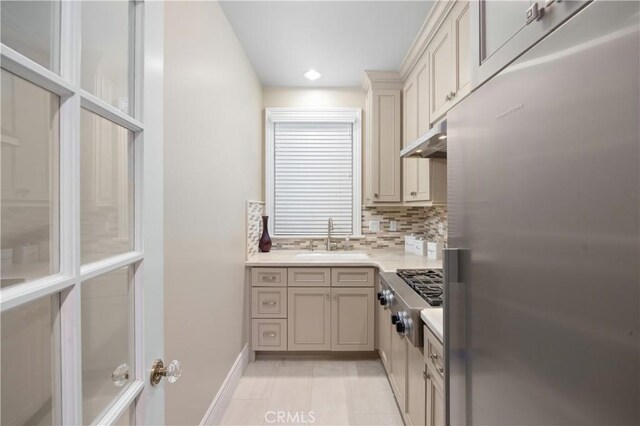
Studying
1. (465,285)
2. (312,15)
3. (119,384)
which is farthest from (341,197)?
(119,384)

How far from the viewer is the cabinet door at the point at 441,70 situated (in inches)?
72.9

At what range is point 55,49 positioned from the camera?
1.50ft

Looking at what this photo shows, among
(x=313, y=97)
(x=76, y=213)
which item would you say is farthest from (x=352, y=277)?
(x=76, y=213)

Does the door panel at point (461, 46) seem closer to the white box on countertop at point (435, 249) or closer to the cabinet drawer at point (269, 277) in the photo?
the white box on countertop at point (435, 249)

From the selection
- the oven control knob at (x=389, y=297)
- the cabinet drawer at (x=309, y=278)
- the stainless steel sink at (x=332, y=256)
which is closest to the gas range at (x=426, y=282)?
the oven control knob at (x=389, y=297)

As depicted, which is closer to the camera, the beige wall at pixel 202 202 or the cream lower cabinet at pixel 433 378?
the cream lower cabinet at pixel 433 378

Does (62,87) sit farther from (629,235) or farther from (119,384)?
(629,235)

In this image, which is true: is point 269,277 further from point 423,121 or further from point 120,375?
point 120,375

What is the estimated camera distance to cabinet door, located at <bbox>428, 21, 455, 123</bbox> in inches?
72.9

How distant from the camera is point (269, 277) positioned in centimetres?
264

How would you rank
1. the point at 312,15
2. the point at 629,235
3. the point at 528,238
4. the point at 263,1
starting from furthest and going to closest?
1. the point at 312,15
2. the point at 263,1
3. the point at 528,238
4. the point at 629,235

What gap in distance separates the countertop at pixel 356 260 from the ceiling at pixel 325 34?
177 centimetres

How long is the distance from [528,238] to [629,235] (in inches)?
7.1

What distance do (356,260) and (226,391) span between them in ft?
4.58
